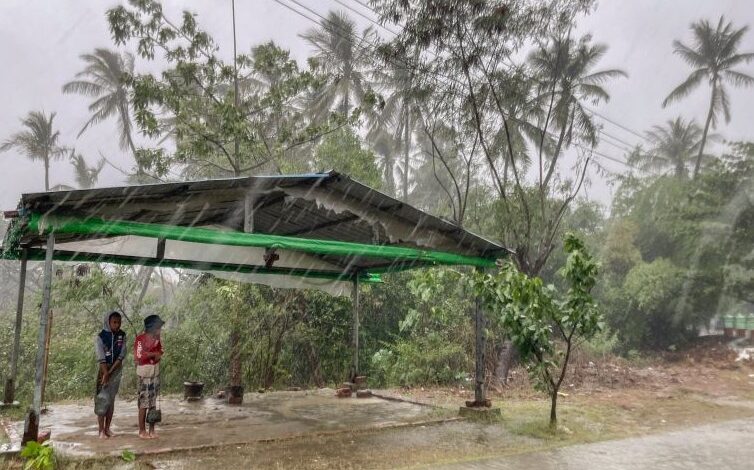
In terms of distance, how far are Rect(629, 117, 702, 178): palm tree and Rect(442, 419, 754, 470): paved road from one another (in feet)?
91.9

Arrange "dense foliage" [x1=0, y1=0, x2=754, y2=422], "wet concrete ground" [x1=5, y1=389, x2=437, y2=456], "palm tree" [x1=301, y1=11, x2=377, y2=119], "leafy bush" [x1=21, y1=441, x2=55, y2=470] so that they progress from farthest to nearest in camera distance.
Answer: "palm tree" [x1=301, y1=11, x2=377, y2=119]
"dense foliage" [x1=0, y1=0, x2=754, y2=422]
"wet concrete ground" [x1=5, y1=389, x2=437, y2=456]
"leafy bush" [x1=21, y1=441, x2=55, y2=470]

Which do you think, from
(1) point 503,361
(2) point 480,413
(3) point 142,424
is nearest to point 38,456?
(3) point 142,424

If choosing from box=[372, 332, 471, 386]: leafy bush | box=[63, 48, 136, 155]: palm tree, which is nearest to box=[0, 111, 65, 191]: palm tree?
box=[63, 48, 136, 155]: palm tree

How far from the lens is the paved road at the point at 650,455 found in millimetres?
5867

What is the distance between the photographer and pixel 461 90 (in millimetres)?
13719

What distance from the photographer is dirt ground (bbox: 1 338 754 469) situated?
5914 millimetres

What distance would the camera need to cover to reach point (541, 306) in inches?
296

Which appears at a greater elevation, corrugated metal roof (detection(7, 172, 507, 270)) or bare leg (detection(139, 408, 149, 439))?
corrugated metal roof (detection(7, 172, 507, 270))

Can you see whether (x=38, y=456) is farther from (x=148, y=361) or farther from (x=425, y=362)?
(x=425, y=362)

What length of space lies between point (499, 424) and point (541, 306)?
6.45 feet

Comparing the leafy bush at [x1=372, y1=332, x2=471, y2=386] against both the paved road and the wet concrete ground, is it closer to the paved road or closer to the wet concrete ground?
the wet concrete ground

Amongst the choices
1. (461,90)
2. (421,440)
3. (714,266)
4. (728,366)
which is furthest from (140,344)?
(714,266)

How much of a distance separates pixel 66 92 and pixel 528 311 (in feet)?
88.6

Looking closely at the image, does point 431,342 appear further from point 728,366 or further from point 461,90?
point 728,366
